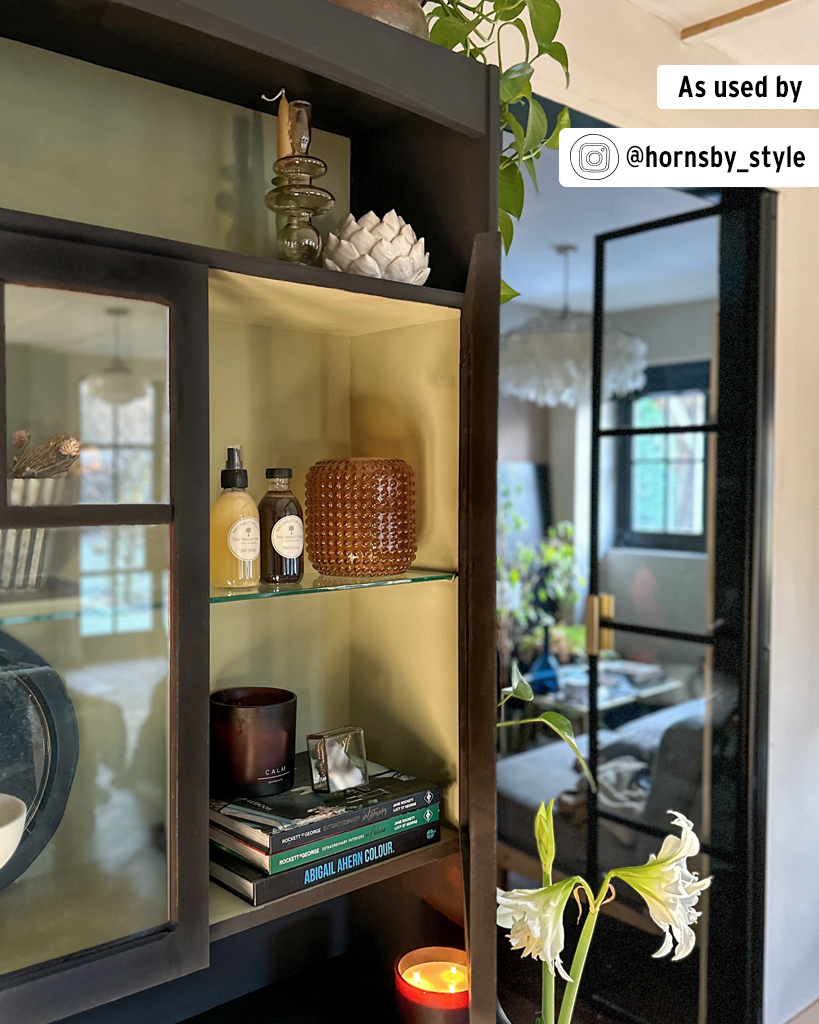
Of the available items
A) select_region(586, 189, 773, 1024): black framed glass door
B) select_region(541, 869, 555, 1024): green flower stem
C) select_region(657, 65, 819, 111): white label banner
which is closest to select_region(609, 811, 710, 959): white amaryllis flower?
select_region(541, 869, 555, 1024): green flower stem

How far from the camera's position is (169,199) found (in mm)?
1055

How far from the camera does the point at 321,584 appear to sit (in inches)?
39.6

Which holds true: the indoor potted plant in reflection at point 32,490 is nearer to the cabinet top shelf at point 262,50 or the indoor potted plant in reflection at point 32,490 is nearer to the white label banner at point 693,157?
the cabinet top shelf at point 262,50

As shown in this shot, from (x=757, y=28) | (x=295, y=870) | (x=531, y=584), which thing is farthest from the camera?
(x=531, y=584)

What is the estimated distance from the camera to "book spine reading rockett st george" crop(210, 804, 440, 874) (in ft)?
3.02

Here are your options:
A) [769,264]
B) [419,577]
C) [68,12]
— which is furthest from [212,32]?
[769,264]

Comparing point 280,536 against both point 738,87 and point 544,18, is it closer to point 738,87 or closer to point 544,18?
point 544,18

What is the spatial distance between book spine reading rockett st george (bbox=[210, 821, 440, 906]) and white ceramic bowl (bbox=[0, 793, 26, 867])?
253 mm

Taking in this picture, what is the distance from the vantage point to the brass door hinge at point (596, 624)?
2.36 m

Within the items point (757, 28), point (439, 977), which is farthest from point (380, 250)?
point (757, 28)

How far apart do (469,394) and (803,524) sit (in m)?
1.66

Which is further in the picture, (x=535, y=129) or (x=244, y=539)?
(x=535, y=129)

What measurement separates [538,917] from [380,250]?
828mm

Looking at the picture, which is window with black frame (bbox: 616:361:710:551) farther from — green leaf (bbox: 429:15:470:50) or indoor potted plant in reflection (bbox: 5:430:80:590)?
indoor potted plant in reflection (bbox: 5:430:80:590)
